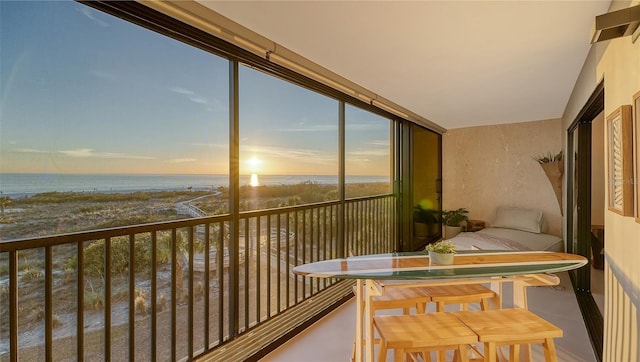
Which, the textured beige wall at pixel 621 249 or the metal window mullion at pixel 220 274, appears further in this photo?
the metal window mullion at pixel 220 274

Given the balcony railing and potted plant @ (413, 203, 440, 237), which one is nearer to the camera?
the balcony railing

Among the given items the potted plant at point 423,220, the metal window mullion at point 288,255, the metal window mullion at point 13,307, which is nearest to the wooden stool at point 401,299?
the metal window mullion at point 288,255

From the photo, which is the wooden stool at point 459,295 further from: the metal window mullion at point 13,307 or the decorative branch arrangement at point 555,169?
the decorative branch arrangement at point 555,169

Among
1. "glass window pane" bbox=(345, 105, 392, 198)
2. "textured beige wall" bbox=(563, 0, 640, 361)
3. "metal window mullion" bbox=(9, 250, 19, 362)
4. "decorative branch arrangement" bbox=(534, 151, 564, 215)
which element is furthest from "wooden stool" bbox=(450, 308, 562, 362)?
"decorative branch arrangement" bbox=(534, 151, 564, 215)

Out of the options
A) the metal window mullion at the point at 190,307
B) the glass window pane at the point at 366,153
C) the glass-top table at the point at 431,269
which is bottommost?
the metal window mullion at the point at 190,307

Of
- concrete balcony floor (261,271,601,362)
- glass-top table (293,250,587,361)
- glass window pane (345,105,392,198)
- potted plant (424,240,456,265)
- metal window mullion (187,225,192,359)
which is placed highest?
glass window pane (345,105,392,198)

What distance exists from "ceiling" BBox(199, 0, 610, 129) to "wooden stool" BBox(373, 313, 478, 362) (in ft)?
5.52

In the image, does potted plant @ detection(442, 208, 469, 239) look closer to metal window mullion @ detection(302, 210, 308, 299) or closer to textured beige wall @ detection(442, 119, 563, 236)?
textured beige wall @ detection(442, 119, 563, 236)

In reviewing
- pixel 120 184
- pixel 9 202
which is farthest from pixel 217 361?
pixel 9 202

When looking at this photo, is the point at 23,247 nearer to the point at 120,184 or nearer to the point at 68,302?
the point at 68,302

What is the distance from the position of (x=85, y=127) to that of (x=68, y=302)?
0.84 m

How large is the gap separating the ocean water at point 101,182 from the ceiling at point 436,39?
101cm

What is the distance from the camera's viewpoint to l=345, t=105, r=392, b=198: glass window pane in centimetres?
392

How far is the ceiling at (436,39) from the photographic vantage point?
1770 millimetres
